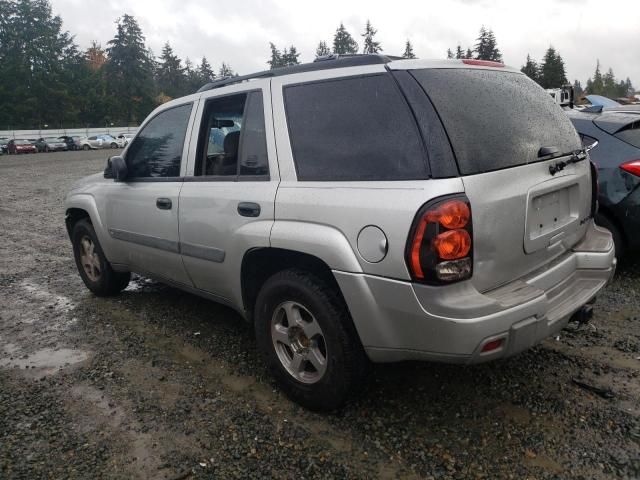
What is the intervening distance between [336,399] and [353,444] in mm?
248

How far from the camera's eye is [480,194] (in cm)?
233

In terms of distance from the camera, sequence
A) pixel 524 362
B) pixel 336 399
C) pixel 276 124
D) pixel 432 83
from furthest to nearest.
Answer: pixel 524 362
pixel 276 124
pixel 336 399
pixel 432 83

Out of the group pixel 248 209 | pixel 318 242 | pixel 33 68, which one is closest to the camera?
pixel 318 242

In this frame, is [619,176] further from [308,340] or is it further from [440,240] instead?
[308,340]

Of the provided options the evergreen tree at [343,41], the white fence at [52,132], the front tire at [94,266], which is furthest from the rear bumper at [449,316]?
the evergreen tree at [343,41]

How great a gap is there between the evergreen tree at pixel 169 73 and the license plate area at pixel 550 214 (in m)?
100

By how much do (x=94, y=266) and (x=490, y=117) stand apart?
4.08 meters

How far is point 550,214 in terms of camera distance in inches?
108

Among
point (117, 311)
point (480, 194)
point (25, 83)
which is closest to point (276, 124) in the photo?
point (480, 194)

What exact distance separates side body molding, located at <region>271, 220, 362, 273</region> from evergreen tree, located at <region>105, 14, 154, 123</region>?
79808mm

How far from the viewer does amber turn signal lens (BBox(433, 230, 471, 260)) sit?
2.26m

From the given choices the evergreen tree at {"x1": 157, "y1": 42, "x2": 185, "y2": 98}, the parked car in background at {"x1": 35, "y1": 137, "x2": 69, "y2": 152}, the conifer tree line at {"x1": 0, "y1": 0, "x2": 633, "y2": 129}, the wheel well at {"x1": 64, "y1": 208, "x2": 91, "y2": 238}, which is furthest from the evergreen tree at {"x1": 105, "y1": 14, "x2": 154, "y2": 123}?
the wheel well at {"x1": 64, "y1": 208, "x2": 91, "y2": 238}

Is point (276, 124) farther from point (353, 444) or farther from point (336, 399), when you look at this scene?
point (353, 444)

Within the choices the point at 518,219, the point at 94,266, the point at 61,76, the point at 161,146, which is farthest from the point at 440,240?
the point at 61,76
